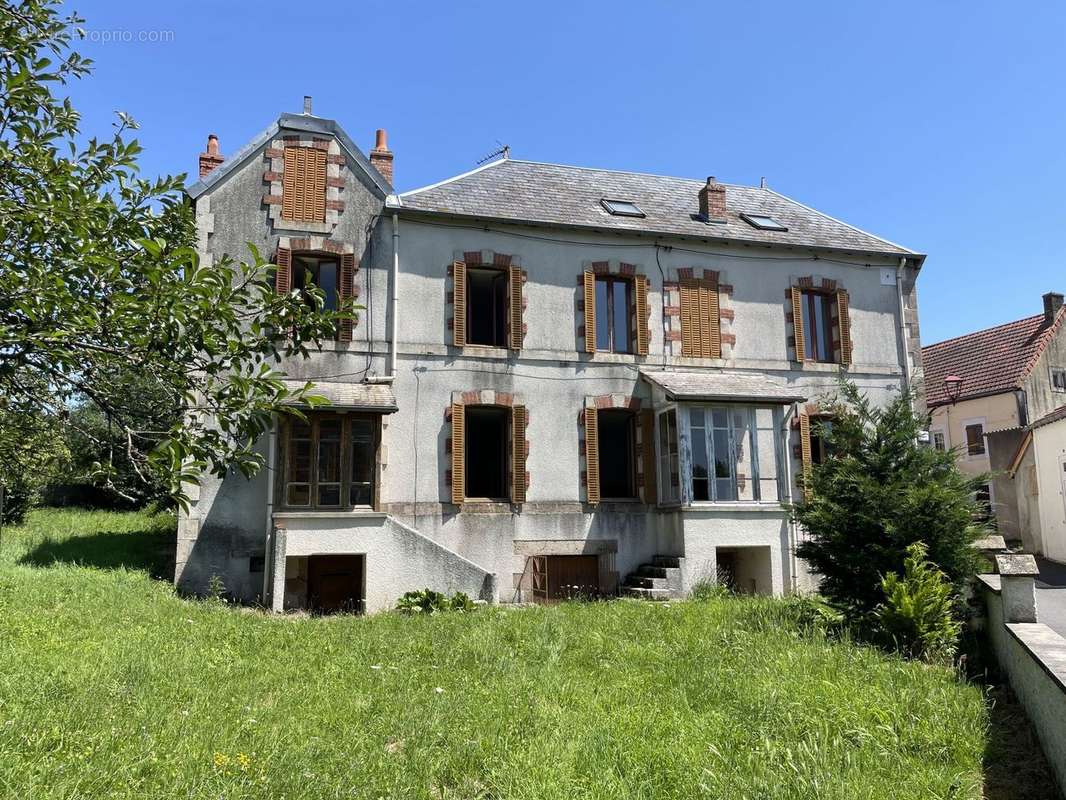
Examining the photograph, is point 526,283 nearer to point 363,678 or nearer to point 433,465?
point 433,465

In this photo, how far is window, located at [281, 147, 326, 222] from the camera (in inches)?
582

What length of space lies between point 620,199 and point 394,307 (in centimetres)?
623

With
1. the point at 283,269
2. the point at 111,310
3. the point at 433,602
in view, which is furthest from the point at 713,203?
the point at 111,310

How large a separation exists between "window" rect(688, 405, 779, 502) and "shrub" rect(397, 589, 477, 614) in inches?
195

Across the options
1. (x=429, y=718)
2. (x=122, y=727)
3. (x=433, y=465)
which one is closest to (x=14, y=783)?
(x=122, y=727)

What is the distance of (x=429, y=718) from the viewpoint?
6.21m

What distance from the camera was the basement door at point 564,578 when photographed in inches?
590

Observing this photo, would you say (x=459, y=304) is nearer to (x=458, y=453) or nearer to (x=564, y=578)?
(x=458, y=453)

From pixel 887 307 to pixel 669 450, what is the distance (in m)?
6.46

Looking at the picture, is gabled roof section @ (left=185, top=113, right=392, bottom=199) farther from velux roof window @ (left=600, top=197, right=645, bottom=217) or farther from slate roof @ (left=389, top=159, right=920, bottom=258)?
velux roof window @ (left=600, top=197, right=645, bottom=217)

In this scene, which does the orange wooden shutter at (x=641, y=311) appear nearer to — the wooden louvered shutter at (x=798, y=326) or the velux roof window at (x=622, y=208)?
the velux roof window at (x=622, y=208)

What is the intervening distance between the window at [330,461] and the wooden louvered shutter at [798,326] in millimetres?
9089

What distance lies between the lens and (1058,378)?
24.5 metres

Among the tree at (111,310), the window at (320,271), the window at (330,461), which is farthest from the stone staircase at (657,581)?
the tree at (111,310)
